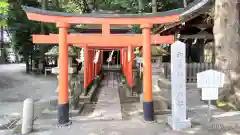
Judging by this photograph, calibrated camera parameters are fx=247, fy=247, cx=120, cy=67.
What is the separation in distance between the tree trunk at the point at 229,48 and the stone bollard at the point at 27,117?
21.1 ft

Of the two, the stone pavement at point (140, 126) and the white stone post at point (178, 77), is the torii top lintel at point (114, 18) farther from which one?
the stone pavement at point (140, 126)

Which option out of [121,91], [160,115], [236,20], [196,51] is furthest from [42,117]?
[196,51]

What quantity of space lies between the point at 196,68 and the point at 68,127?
9748 mm

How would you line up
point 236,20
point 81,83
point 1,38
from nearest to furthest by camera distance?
1. point 236,20
2. point 81,83
3. point 1,38

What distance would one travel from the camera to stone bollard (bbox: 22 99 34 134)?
252 inches

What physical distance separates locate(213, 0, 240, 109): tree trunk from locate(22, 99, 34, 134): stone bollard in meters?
6.42

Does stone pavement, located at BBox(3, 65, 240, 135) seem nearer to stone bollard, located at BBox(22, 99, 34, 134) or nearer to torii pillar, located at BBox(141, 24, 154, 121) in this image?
stone bollard, located at BBox(22, 99, 34, 134)

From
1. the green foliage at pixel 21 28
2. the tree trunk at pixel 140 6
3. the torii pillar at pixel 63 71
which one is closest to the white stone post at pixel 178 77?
the torii pillar at pixel 63 71

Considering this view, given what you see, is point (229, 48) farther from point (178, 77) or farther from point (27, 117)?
point (27, 117)

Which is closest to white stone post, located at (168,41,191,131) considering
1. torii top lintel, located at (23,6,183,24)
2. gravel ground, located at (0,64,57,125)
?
torii top lintel, located at (23,6,183,24)

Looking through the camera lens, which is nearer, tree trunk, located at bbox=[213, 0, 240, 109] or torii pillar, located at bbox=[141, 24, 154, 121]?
torii pillar, located at bbox=[141, 24, 154, 121]

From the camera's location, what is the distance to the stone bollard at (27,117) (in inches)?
252

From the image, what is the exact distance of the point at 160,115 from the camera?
805 centimetres

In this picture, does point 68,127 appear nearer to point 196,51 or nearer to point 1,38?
point 196,51
